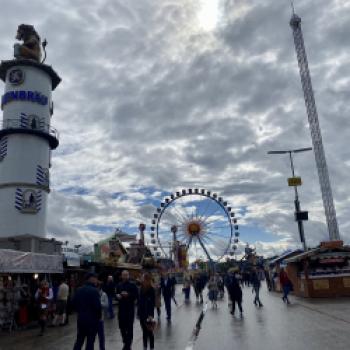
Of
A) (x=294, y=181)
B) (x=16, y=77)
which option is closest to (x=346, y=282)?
(x=294, y=181)

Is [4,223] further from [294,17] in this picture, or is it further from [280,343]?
[294,17]

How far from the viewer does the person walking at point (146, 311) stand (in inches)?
368

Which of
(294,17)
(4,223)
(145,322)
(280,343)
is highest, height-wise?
(294,17)

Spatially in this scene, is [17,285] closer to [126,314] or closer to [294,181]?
[126,314]

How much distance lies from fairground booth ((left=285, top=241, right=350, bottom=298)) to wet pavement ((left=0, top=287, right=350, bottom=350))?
815cm

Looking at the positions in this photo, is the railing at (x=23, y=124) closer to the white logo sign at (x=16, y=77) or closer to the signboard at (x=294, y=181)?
the white logo sign at (x=16, y=77)

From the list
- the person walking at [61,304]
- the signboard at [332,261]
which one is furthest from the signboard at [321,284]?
the person walking at [61,304]

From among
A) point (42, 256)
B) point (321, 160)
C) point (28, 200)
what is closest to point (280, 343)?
point (42, 256)

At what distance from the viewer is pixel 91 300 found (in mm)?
7816

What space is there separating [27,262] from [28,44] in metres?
28.1

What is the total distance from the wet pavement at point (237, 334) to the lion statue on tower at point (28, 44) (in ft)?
93.8

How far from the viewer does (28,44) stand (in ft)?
122

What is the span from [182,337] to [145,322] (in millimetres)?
2377

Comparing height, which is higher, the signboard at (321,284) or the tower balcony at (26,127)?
the tower balcony at (26,127)
